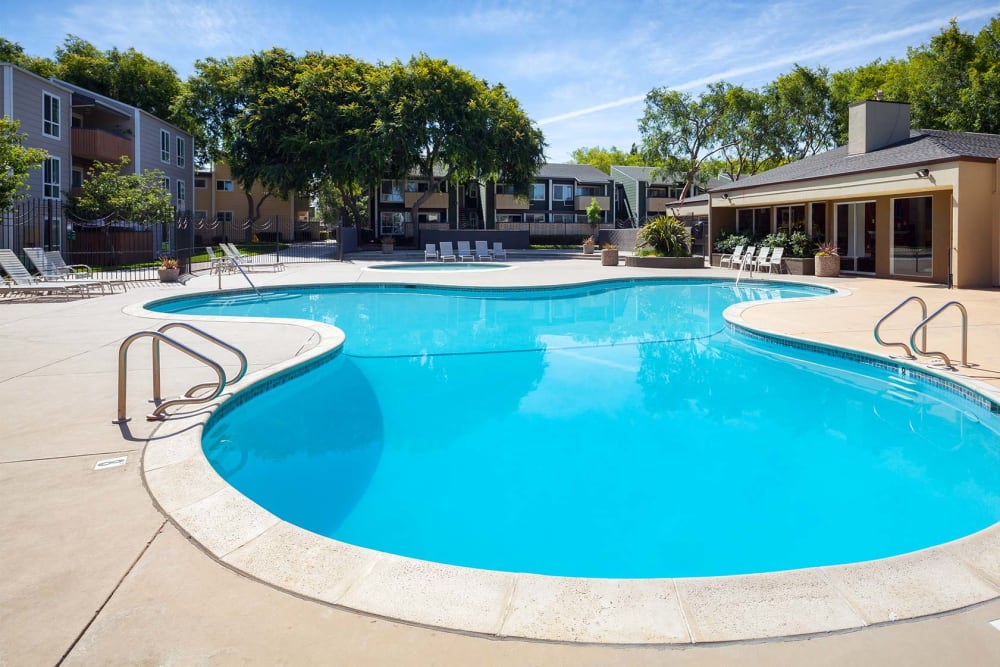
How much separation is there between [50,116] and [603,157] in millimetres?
72717

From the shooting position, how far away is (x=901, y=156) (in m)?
18.2

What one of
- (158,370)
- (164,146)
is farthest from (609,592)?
(164,146)

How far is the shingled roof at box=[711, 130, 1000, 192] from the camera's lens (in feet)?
54.6

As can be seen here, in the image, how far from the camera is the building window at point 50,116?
25.4 meters

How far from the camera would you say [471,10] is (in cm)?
1481

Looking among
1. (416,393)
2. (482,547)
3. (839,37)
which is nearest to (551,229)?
(839,37)

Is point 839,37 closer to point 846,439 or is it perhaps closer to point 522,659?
point 846,439

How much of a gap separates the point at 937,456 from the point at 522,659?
4.92m

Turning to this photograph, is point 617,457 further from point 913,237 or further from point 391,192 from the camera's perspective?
point 391,192

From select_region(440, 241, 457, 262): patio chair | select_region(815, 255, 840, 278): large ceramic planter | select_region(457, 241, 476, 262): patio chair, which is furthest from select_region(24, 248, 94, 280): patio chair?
select_region(815, 255, 840, 278): large ceramic planter

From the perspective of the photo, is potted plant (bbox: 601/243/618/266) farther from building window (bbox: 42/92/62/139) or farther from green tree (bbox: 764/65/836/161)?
green tree (bbox: 764/65/836/161)

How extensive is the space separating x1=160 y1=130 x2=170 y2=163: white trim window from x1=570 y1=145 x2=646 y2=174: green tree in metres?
60.9

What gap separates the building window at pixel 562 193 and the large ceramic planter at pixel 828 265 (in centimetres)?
3391

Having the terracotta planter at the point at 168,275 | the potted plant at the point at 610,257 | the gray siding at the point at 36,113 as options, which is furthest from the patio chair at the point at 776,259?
the gray siding at the point at 36,113
